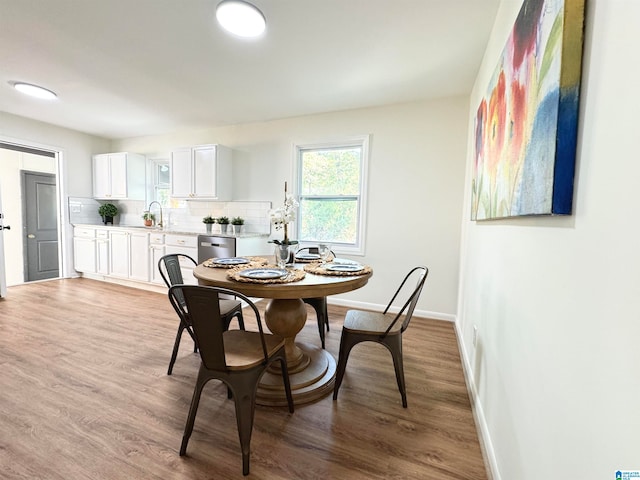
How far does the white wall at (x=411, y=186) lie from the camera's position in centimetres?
318

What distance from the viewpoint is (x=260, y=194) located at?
4172 millimetres

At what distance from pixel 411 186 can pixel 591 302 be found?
9.30 feet

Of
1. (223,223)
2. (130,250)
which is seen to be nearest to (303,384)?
(223,223)

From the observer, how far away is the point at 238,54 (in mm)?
2387

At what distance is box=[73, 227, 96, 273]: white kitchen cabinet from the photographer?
4699 mm

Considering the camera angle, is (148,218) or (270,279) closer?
(270,279)

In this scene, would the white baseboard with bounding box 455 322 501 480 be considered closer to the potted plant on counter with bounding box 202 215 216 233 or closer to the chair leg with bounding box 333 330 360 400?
the chair leg with bounding box 333 330 360 400

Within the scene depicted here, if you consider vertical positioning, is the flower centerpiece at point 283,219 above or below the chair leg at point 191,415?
above

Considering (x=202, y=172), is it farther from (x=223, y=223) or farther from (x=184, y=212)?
(x=184, y=212)

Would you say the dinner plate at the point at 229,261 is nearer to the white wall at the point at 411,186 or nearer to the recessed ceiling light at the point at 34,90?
the white wall at the point at 411,186

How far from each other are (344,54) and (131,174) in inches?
164

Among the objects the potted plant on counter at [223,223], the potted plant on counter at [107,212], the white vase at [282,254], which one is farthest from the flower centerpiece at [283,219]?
the potted plant on counter at [107,212]

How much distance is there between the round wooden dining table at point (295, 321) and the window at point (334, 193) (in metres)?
1.64

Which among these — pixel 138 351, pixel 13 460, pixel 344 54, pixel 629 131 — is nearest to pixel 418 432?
pixel 629 131
